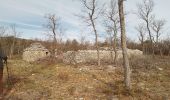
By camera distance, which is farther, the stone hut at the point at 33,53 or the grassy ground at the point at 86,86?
the stone hut at the point at 33,53

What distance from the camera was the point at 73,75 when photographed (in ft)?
63.9

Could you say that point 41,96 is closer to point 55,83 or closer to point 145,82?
point 55,83

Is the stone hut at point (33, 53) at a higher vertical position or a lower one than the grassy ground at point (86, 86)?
higher

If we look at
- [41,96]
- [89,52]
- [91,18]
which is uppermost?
[91,18]

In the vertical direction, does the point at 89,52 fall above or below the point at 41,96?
above

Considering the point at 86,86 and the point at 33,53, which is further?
the point at 33,53

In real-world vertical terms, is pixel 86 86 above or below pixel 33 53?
below

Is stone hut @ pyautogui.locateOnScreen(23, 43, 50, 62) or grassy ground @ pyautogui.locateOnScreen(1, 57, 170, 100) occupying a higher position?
stone hut @ pyautogui.locateOnScreen(23, 43, 50, 62)

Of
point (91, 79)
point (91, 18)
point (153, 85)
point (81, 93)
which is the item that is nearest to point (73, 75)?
point (91, 79)

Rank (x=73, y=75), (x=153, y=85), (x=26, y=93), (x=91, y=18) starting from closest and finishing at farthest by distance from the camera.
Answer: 1. (x=26, y=93)
2. (x=153, y=85)
3. (x=73, y=75)
4. (x=91, y=18)

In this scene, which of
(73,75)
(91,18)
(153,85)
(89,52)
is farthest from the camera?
(89,52)

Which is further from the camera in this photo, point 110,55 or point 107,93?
point 110,55

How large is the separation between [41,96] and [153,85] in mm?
7136

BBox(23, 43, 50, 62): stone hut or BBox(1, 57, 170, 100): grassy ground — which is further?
BBox(23, 43, 50, 62): stone hut
